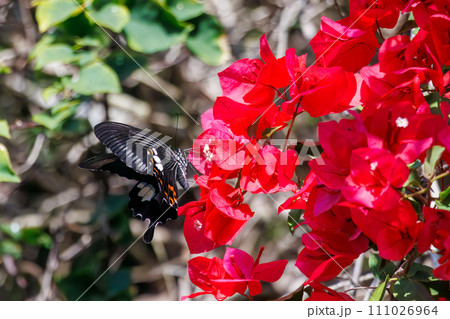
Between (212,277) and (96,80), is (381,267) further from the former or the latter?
(96,80)

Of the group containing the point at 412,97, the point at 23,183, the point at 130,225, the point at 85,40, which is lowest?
the point at 130,225

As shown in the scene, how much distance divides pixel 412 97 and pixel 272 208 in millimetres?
912

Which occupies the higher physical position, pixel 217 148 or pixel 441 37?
pixel 441 37

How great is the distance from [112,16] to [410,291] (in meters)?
0.79

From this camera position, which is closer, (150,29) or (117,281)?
(150,29)

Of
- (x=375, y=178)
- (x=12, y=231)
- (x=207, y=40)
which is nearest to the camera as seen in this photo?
(x=375, y=178)

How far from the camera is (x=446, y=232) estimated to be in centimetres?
40

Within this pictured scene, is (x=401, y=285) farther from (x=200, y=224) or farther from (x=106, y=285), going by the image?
(x=106, y=285)

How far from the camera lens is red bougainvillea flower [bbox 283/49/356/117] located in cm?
49

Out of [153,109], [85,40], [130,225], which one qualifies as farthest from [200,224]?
[153,109]

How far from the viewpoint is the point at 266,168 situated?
51 cm

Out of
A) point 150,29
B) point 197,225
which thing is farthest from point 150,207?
point 150,29

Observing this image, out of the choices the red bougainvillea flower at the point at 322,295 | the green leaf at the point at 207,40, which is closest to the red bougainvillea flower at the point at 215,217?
the red bougainvillea flower at the point at 322,295

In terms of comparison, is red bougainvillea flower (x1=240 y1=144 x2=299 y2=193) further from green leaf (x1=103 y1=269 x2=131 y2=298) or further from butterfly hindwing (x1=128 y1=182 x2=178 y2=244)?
green leaf (x1=103 y1=269 x2=131 y2=298)
